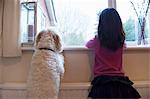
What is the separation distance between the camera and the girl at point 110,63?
2064 millimetres

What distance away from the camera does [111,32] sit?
7.09 ft

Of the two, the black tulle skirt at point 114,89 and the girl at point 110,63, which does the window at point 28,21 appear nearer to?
the girl at point 110,63

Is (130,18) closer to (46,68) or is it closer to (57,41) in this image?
(57,41)

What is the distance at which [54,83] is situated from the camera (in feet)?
6.75

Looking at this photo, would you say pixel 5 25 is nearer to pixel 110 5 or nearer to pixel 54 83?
pixel 54 83

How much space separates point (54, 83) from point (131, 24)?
1.08m

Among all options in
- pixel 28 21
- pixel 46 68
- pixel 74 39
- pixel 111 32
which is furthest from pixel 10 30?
pixel 111 32

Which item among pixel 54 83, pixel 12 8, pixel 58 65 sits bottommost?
pixel 54 83

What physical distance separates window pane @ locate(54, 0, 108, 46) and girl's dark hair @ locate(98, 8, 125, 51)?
0.41 m

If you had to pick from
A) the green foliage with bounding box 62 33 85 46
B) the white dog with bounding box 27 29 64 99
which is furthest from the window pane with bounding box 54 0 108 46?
the white dog with bounding box 27 29 64 99

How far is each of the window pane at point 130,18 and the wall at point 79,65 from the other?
9.3 inches

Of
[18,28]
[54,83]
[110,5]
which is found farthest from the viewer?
[110,5]

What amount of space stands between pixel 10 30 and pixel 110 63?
0.93 m

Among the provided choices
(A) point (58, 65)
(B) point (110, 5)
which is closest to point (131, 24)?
(B) point (110, 5)
